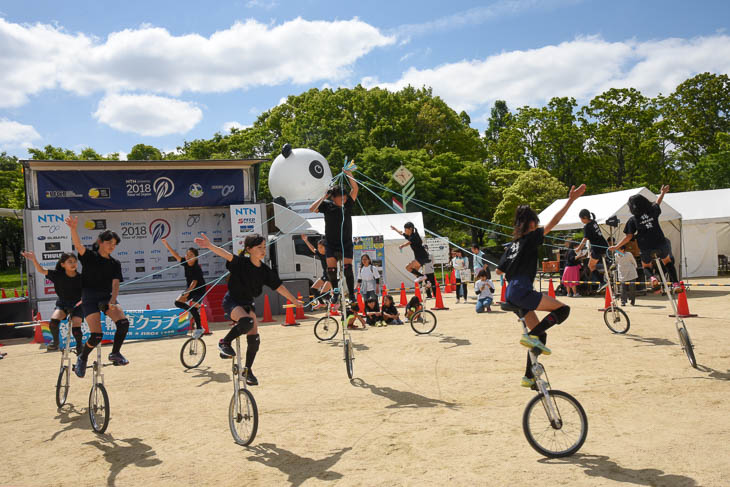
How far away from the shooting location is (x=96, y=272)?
21.9 feet

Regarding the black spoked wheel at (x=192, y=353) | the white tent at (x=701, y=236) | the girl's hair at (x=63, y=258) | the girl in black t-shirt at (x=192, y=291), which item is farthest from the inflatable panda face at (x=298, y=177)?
the girl's hair at (x=63, y=258)

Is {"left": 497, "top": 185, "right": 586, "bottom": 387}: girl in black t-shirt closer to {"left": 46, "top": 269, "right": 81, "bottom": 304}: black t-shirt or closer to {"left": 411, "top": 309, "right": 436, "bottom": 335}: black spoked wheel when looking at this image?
{"left": 46, "top": 269, "right": 81, "bottom": 304}: black t-shirt

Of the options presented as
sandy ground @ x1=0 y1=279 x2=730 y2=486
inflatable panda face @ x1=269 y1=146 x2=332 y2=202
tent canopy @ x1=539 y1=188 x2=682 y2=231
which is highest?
inflatable panda face @ x1=269 y1=146 x2=332 y2=202

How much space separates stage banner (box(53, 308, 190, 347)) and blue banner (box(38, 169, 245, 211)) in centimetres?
442

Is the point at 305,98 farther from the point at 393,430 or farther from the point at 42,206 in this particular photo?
the point at 393,430

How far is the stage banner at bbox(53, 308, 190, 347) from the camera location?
44.7ft

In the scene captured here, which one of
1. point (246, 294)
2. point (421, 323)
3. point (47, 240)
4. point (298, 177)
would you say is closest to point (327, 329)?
point (421, 323)

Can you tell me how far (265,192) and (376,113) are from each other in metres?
10.7

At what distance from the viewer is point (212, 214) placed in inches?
789

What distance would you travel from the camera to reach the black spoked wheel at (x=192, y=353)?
967 centimetres

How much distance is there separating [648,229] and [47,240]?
1486 cm

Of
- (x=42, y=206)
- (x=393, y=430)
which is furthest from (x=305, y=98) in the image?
(x=393, y=430)

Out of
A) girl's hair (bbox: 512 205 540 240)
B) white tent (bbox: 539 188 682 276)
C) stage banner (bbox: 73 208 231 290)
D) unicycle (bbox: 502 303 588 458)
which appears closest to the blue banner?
stage banner (bbox: 73 208 231 290)

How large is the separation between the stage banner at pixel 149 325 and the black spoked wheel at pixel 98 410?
25.3ft
